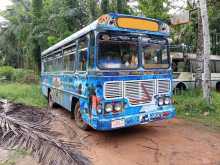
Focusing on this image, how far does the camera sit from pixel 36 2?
20688mm

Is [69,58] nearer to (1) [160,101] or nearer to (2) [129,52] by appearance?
(2) [129,52]

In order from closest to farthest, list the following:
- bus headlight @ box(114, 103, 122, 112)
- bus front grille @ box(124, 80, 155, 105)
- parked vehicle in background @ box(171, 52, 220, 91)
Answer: bus headlight @ box(114, 103, 122, 112), bus front grille @ box(124, 80, 155, 105), parked vehicle in background @ box(171, 52, 220, 91)

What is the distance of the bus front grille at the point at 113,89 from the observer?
5.32 metres

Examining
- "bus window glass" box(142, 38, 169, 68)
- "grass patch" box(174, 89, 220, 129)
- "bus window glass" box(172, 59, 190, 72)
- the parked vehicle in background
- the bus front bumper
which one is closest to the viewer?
the bus front bumper

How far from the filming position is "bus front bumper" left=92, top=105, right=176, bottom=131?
209 inches

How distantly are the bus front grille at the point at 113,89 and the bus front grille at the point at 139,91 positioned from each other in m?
0.13

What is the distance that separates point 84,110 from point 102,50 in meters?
1.52

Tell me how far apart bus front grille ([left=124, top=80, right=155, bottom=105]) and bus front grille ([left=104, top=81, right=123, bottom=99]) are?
13 cm

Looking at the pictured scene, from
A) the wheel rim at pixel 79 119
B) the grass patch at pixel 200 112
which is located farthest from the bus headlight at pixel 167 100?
the wheel rim at pixel 79 119

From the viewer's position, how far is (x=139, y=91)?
5746mm

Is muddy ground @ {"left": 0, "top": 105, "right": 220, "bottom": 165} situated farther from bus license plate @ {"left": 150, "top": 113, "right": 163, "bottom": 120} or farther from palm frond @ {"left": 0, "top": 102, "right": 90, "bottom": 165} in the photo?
bus license plate @ {"left": 150, "top": 113, "right": 163, "bottom": 120}

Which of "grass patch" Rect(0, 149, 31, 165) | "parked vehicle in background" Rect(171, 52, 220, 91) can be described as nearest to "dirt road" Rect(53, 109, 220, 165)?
"grass patch" Rect(0, 149, 31, 165)

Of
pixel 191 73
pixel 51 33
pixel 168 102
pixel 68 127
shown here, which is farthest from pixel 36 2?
pixel 168 102

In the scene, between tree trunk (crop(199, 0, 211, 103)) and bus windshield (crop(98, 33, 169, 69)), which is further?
tree trunk (crop(199, 0, 211, 103))
